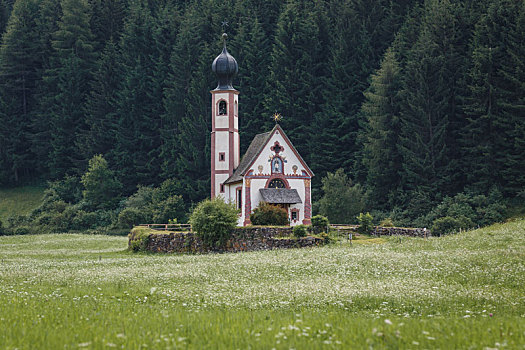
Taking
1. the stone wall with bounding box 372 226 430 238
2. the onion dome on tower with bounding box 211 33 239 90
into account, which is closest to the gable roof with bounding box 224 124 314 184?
the onion dome on tower with bounding box 211 33 239 90

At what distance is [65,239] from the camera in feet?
168

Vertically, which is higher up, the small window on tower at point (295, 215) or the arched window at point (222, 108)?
the arched window at point (222, 108)

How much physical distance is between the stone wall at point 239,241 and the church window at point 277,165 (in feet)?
38.6

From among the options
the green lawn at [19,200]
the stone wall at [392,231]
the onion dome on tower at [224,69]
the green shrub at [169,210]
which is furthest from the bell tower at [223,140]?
the green lawn at [19,200]

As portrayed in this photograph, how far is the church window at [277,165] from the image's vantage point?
49.3m

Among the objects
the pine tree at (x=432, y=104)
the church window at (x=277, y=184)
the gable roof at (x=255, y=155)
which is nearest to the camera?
the gable roof at (x=255, y=155)

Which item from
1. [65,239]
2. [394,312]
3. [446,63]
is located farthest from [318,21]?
[394,312]

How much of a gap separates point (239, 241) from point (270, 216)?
5109mm

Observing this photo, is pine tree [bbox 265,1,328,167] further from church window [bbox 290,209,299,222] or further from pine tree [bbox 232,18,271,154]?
church window [bbox 290,209,299,222]

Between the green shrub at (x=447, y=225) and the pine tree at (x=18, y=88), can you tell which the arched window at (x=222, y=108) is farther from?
the pine tree at (x=18, y=88)

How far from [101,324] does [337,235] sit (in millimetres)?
28938

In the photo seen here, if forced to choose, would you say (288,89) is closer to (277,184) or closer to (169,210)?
(169,210)

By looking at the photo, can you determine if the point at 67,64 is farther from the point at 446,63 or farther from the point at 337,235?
the point at 337,235

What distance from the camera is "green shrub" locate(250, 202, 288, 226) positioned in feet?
140
